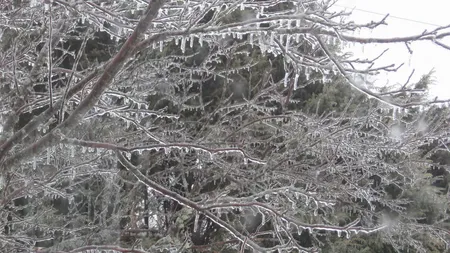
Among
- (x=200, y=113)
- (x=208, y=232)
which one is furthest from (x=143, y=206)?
(x=200, y=113)

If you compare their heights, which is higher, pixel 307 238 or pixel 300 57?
pixel 300 57

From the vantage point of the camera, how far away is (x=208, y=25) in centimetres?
217

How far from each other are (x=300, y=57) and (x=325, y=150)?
96.8 inches

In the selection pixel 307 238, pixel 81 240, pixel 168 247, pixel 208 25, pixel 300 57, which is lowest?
pixel 307 238

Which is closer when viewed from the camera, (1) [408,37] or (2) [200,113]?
(1) [408,37]

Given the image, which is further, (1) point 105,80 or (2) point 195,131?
(2) point 195,131

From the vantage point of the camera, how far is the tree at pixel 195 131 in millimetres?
2396

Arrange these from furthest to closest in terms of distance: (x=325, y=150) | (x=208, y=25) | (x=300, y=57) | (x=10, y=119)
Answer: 1. (x=325, y=150)
2. (x=10, y=119)
3. (x=300, y=57)
4. (x=208, y=25)

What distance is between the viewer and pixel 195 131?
5852mm

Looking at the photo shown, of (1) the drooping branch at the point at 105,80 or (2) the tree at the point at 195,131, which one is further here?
(2) the tree at the point at 195,131

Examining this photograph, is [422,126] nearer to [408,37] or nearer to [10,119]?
[408,37]

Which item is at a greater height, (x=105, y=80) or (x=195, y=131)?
(x=105, y=80)

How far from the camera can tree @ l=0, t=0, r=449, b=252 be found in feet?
7.86

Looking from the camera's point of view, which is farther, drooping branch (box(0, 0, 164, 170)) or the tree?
the tree
